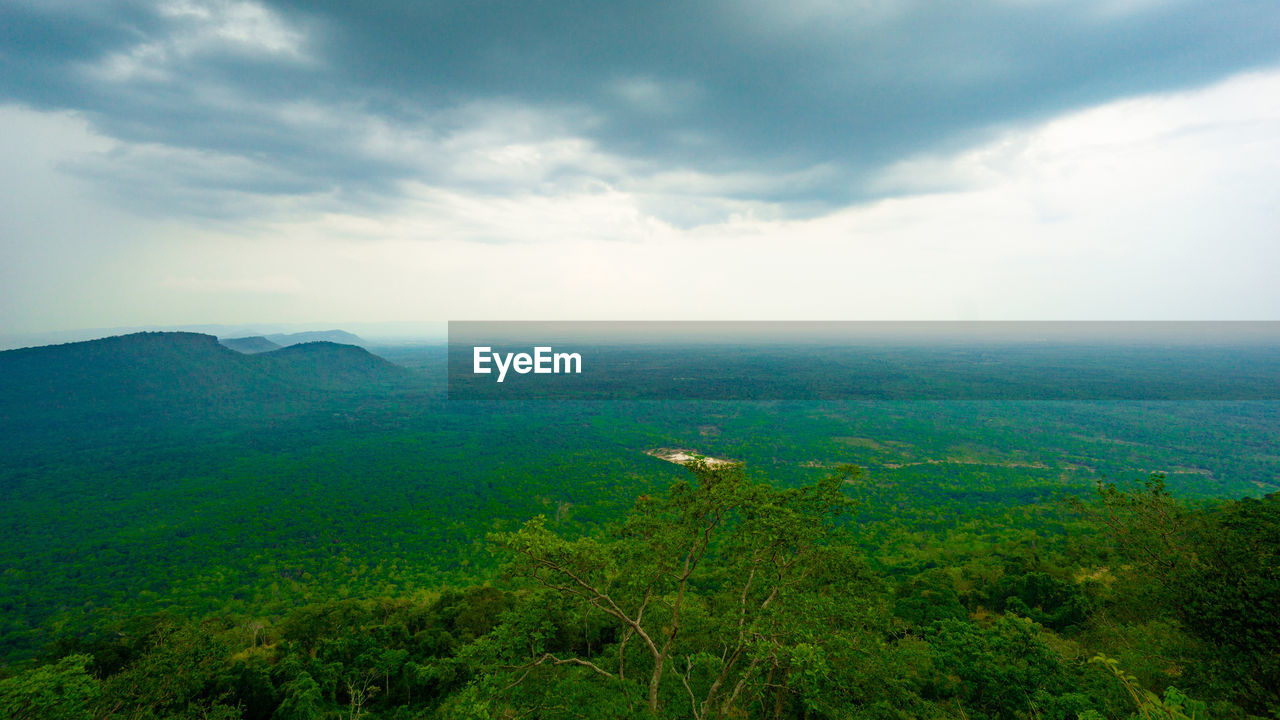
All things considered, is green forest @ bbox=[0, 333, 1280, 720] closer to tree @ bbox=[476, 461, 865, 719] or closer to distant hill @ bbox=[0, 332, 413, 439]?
tree @ bbox=[476, 461, 865, 719]

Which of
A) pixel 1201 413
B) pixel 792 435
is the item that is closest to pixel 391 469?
pixel 792 435

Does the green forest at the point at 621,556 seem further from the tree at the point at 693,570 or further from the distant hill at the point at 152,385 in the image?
the distant hill at the point at 152,385

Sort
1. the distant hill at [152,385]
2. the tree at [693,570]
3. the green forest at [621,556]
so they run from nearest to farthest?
the tree at [693,570], the green forest at [621,556], the distant hill at [152,385]

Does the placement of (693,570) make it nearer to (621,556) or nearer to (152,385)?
(621,556)

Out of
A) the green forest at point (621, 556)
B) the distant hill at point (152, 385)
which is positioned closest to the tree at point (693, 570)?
the green forest at point (621, 556)

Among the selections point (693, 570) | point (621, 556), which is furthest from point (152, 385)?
point (693, 570)

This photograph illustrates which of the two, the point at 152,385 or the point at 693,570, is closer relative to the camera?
the point at 693,570
